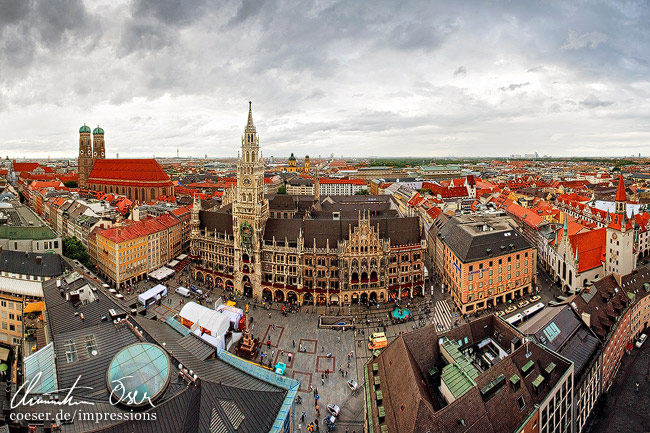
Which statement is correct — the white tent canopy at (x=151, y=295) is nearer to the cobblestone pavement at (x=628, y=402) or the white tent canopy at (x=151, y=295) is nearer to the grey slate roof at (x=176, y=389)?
the grey slate roof at (x=176, y=389)

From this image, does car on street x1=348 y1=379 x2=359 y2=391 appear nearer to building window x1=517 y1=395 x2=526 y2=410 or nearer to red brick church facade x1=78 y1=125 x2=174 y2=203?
building window x1=517 y1=395 x2=526 y2=410

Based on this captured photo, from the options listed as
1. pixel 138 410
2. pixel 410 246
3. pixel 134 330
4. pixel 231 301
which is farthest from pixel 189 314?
pixel 410 246

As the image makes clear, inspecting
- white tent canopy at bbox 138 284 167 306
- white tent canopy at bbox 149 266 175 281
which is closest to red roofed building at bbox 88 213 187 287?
white tent canopy at bbox 149 266 175 281

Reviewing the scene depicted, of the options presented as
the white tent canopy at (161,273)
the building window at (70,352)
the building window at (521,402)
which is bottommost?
the white tent canopy at (161,273)

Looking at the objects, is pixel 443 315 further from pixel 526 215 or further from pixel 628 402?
pixel 526 215

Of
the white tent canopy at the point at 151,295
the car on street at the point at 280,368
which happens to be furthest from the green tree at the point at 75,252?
the car on street at the point at 280,368

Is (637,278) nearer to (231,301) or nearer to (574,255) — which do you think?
(574,255)

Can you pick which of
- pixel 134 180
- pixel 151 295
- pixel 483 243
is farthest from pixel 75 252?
pixel 483 243
